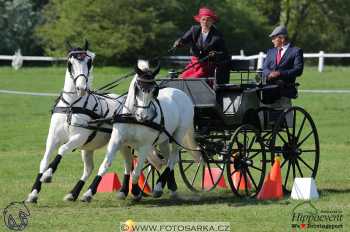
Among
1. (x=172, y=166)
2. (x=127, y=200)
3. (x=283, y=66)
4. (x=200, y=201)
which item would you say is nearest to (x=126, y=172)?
(x=127, y=200)

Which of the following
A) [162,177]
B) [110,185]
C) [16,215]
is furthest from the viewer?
[110,185]

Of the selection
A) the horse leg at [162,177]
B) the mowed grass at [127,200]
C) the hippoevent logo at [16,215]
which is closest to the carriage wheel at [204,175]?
the mowed grass at [127,200]

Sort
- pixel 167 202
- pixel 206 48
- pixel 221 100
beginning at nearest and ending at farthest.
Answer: pixel 167 202 < pixel 221 100 < pixel 206 48

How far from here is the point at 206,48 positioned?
11.9 meters

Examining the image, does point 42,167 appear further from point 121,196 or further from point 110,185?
point 110,185

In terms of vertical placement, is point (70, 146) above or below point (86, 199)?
above

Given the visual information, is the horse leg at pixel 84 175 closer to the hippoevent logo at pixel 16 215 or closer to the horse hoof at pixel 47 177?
the horse hoof at pixel 47 177

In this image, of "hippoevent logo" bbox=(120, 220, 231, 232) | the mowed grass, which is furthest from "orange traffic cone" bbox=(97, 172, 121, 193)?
"hippoevent logo" bbox=(120, 220, 231, 232)

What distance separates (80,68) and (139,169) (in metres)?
1.32

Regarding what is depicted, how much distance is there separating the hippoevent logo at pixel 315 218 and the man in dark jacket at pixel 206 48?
237 cm

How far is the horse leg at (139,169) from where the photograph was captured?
1069cm

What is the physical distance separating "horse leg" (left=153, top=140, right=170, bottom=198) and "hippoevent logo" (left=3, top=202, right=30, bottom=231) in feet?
5.38

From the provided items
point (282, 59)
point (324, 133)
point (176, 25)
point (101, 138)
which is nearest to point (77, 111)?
point (101, 138)

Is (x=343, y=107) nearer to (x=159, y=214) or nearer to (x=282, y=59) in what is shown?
(x=282, y=59)
